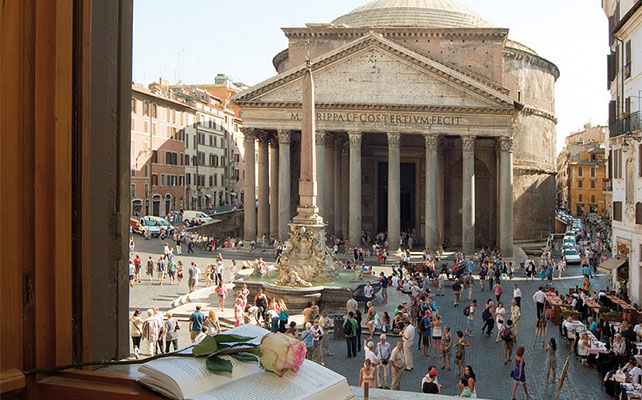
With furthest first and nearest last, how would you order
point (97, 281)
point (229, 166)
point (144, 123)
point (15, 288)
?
point (229, 166) → point (144, 123) → point (97, 281) → point (15, 288)

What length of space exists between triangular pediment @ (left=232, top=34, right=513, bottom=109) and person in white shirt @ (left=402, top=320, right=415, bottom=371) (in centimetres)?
1971

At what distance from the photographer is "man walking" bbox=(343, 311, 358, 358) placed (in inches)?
488

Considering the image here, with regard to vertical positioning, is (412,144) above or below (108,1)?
above

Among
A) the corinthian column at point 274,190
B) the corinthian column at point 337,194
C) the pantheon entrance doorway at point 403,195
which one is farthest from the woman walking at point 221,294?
the pantheon entrance doorway at point 403,195

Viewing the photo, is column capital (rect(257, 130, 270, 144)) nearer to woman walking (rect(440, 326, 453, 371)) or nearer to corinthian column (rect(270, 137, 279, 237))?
corinthian column (rect(270, 137, 279, 237))

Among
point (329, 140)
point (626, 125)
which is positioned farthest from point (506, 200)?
point (626, 125)

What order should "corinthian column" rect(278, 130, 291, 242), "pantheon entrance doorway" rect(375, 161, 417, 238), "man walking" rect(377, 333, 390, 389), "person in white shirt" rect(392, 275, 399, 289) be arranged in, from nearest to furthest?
1. "man walking" rect(377, 333, 390, 389)
2. "person in white shirt" rect(392, 275, 399, 289)
3. "corinthian column" rect(278, 130, 291, 242)
4. "pantheon entrance doorway" rect(375, 161, 417, 238)

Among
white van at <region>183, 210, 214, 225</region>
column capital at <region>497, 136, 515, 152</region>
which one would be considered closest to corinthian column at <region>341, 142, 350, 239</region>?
column capital at <region>497, 136, 515, 152</region>

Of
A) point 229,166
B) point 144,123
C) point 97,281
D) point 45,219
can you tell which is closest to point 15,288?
point 45,219

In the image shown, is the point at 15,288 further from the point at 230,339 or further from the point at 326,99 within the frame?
the point at 326,99

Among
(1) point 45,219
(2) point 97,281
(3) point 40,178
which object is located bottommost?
(2) point 97,281

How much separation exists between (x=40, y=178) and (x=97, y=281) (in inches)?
18.9

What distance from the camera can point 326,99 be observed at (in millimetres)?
30406

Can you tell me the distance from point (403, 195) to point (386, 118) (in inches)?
348
